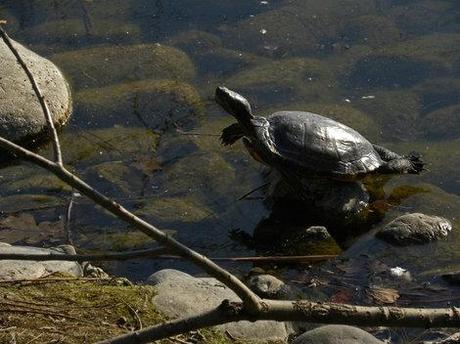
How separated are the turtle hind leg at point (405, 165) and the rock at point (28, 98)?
2478 mm

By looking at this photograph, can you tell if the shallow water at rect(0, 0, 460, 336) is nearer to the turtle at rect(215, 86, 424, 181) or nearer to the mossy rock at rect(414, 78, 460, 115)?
the mossy rock at rect(414, 78, 460, 115)

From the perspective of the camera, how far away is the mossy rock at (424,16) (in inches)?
308

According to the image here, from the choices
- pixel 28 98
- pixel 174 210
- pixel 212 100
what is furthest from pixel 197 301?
pixel 212 100

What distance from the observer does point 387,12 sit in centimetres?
805

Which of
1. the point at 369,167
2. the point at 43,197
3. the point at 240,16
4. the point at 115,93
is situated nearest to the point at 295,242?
the point at 369,167

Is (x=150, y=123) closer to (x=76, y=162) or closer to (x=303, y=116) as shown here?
(x=76, y=162)

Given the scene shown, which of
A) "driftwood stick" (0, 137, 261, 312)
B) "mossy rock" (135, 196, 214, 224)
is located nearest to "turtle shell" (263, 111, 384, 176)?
"mossy rock" (135, 196, 214, 224)

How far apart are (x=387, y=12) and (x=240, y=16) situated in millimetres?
1433

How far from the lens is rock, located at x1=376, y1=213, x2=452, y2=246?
191 inches

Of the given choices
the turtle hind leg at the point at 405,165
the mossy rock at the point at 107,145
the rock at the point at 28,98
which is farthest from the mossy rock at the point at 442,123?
the rock at the point at 28,98

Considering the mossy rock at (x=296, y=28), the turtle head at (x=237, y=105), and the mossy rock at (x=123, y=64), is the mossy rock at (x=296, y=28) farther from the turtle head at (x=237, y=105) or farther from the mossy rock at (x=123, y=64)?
the turtle head at (x=237, y=105)

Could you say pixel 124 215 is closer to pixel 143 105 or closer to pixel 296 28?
pixel 143 105

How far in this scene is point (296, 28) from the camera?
25.8 ft

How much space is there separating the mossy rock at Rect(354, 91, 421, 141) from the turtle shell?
1034 millimetres
